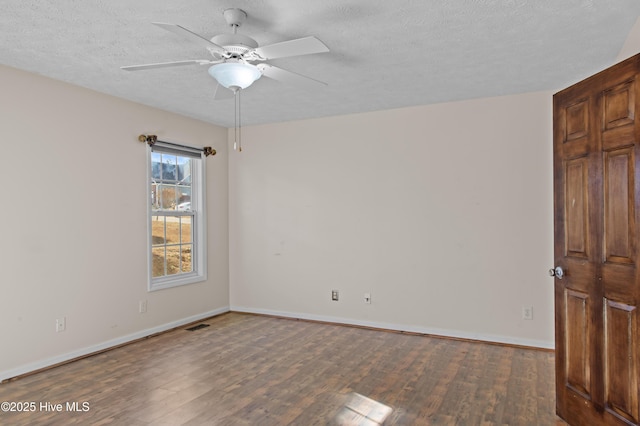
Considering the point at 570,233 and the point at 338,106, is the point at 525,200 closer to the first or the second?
the point at 570,233

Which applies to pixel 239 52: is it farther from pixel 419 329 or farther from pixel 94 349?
pixel 419 329

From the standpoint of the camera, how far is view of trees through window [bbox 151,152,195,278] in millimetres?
4617

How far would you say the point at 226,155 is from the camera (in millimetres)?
5531

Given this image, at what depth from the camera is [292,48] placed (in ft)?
7.35

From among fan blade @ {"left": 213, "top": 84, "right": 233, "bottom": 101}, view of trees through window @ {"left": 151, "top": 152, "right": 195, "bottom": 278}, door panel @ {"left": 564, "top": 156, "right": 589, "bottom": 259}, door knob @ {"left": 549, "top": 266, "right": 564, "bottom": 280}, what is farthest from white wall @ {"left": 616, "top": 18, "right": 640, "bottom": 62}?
view of trees through window @ {"left": 151, "top": 152, "right": 195, "bottom": 278}

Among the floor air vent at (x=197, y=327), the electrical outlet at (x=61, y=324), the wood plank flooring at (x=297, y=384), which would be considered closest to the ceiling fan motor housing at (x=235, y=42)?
the wood plank flooring at (x=297, y=384)

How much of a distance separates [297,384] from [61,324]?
2147mm

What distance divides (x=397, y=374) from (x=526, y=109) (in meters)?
2.76

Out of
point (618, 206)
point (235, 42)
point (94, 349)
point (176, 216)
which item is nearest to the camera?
point (618, 206)

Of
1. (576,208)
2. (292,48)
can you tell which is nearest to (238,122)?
(292,48)

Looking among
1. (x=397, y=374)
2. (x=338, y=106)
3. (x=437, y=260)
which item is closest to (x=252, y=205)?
(x=338, y=106)

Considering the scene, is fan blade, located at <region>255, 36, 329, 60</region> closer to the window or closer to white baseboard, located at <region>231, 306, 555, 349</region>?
the window

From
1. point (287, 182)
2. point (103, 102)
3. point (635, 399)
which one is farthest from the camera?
point (287, 182)

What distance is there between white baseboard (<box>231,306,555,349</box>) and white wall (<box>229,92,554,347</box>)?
1cm
